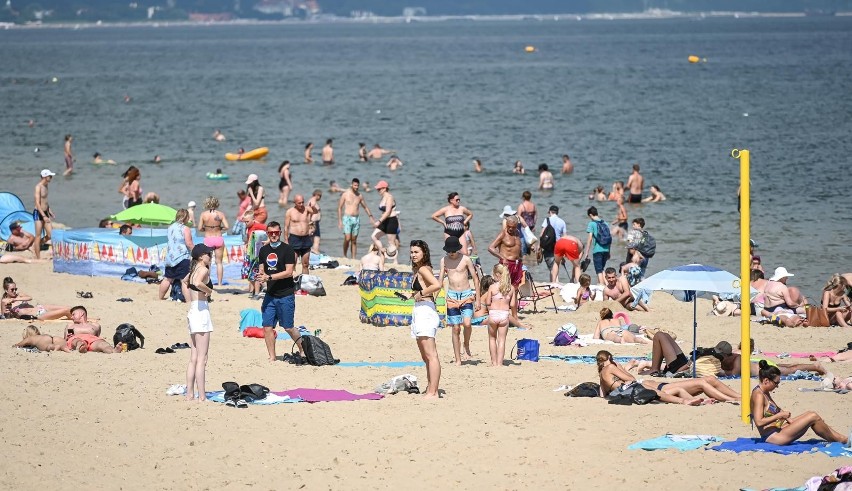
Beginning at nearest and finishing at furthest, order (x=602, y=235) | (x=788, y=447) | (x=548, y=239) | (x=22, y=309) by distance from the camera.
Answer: (x=788, y=447) < (x=22, y=309) < (x=602, y=235) < (x=548, y=239)

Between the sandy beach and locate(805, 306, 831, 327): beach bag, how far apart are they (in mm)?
2806

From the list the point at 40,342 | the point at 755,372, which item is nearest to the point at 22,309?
the point at 40,342

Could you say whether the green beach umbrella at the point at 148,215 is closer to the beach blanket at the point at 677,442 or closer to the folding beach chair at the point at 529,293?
the folding beach chair at the point at 529,293

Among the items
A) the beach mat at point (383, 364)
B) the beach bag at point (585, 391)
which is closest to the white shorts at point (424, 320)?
the beach bag at point (585, 391)

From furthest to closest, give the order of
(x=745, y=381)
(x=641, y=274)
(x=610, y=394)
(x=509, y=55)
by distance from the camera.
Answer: (x=509, y=55), (x=641, y=274), (x=610, y=394), (x=745, y=381)

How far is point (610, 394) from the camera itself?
11.8 metres

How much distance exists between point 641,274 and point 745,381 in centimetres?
818

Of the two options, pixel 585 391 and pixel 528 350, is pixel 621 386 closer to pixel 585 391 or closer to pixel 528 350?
pixel 585 391

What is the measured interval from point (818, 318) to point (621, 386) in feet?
17.1

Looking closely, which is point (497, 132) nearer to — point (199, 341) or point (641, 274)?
point (641, 274)

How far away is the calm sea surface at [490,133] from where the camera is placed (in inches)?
1115

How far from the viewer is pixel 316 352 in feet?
43.9

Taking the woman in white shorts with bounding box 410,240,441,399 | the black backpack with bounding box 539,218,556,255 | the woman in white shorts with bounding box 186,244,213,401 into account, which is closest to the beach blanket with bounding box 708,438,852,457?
the woman in white shorts with bounding box 410,240,441,399

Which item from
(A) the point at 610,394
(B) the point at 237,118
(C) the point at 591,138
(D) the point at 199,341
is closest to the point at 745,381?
(A) the point at 610,394
